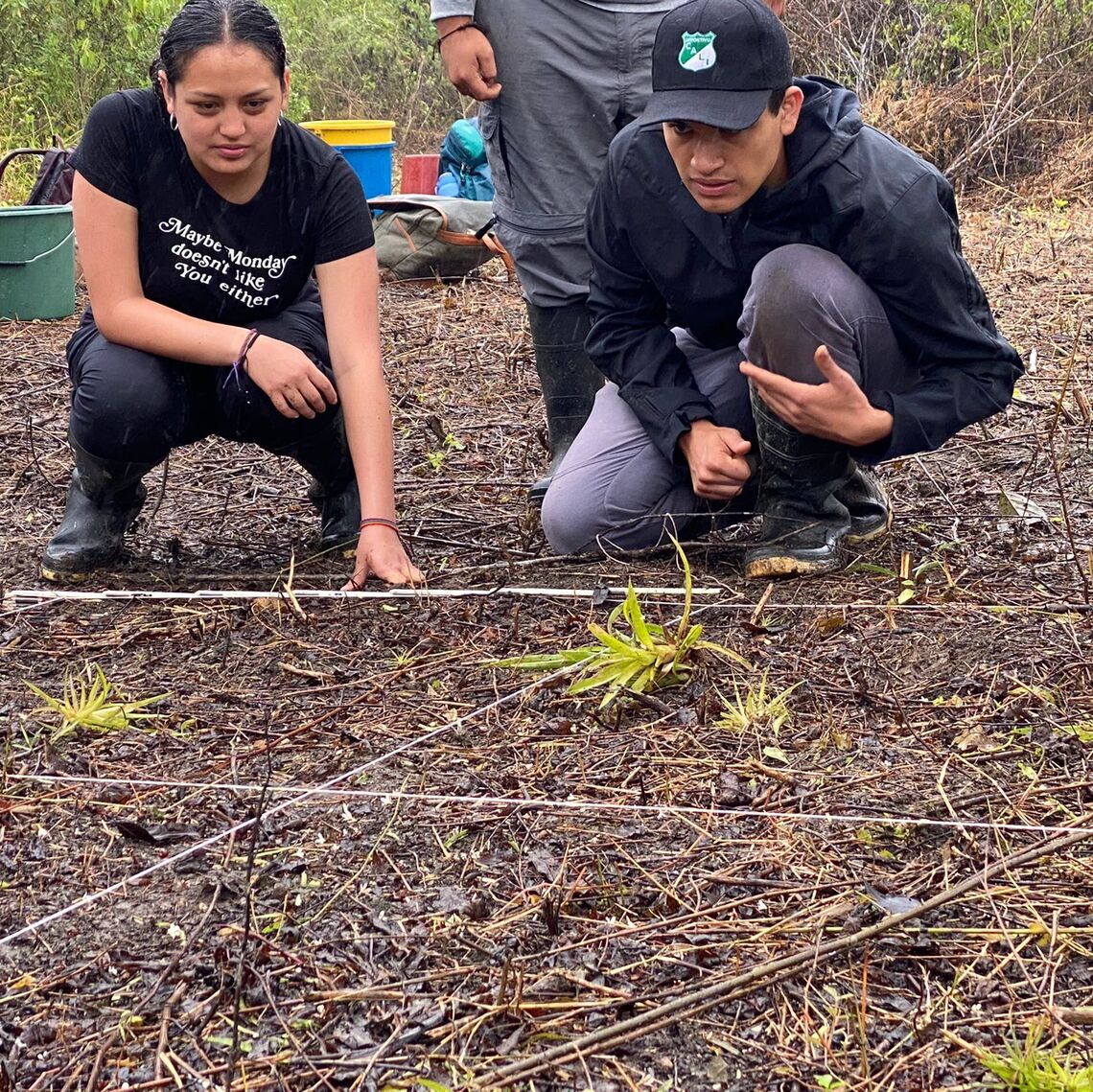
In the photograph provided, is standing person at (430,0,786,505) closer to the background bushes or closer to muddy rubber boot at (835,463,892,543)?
muddy rubber boot at (835,463,892,543)

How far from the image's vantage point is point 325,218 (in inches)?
105

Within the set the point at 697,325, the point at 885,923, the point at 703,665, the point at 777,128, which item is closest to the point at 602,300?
the point at 697,325

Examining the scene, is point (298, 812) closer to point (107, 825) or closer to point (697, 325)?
point (107, 825)

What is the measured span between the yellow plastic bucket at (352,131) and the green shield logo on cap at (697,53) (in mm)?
4883

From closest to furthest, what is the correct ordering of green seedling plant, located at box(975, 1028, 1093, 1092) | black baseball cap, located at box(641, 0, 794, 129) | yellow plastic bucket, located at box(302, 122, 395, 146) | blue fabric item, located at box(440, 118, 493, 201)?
green seedling plant, located at box(975, 1028, 1093, 1092) → black baseball cap, located at box(641, 0, 794, 129) → yellow plastic bucket, located at box(302, 122, 395, 146) → blue fabric item, located at box(440, 118, 493, 201)

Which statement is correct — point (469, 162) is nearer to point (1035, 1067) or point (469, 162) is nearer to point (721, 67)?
point (721, 67)

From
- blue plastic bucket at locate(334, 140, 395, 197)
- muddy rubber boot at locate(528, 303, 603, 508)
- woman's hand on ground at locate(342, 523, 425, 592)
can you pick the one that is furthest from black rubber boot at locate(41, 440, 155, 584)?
blue plastic bucket at locate(334, 140, 395, 197)

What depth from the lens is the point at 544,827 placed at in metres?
1.72

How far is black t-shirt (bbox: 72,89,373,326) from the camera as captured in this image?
8.39 ft

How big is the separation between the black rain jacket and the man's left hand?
48 mm

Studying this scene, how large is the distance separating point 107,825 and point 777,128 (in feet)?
5.23

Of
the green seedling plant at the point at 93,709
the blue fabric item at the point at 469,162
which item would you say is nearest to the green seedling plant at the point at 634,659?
the green seedling plant at the point at 93,709

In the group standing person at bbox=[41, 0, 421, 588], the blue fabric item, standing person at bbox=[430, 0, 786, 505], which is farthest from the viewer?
the blue fabric item

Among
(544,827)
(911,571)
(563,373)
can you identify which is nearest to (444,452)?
(563,373)
